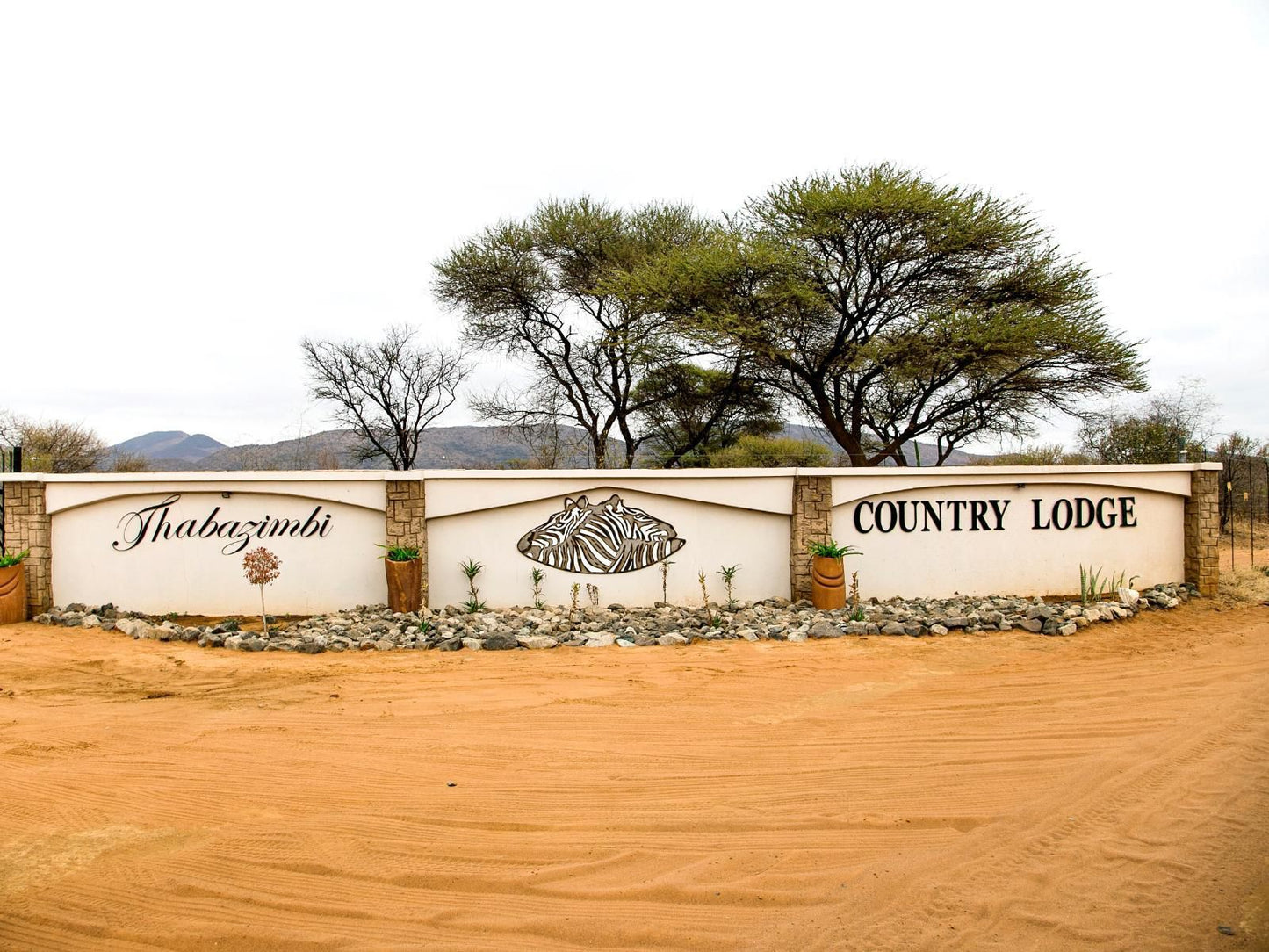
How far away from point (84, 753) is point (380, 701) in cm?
218

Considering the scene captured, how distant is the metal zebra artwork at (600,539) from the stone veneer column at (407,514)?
1403 millimetres

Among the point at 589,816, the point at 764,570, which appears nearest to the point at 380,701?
the point at 589,816

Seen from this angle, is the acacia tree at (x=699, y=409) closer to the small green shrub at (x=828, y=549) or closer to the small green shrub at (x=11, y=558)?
the small green shrub at (x=828, y=549)

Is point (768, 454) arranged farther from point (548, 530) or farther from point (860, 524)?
point (548, 530)

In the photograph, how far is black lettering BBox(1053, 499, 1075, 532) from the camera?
12.6 meters

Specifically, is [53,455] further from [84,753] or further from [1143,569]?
[1143,569]

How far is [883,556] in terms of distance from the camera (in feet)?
39.8

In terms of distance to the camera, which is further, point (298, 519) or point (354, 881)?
point (298, 519)

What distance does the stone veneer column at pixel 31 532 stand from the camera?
36.2 ft

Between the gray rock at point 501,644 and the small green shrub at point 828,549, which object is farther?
the small green shrub at point 828,549

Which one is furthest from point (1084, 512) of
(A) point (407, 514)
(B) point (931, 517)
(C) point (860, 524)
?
(A) point (407, 514)

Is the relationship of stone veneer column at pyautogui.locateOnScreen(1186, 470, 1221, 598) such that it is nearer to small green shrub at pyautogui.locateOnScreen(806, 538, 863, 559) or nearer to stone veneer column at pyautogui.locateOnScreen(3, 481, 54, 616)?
small green shrub at pyautogui.locateOnScreen(806, 538, 863, 559)

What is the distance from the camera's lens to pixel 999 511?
40.7 ft

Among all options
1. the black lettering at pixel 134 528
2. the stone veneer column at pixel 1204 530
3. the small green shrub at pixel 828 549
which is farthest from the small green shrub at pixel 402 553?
the stone veneer column at pixel 1204 530
